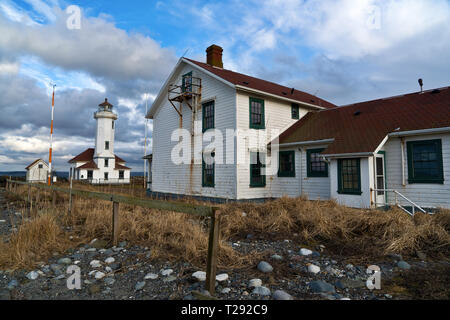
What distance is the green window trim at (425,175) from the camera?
9742mm

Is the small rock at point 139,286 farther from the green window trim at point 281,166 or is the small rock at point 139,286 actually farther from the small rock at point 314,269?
the green window trim at point 281,166

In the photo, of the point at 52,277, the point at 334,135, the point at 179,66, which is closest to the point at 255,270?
the point at 52,277

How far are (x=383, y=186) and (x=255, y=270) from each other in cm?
891

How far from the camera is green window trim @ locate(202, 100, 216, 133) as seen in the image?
1460cm

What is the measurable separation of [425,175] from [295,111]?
7556mm

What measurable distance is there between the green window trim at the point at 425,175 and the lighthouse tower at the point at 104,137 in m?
39.7

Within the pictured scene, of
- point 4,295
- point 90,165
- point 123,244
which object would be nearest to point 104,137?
point 90,165

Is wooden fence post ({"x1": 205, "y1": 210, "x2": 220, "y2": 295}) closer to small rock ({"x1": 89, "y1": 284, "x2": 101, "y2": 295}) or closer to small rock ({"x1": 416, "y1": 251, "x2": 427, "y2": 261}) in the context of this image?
small rock ({"x1": 89, "y1": 284, "x2": 101, "y2": 295})

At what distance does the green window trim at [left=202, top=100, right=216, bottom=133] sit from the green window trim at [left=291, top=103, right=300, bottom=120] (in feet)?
15.1

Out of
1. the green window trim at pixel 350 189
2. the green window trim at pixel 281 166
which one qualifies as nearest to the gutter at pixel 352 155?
the green window trim at pixel 350 189

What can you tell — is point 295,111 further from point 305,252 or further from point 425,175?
point 305,252

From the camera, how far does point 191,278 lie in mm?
3871

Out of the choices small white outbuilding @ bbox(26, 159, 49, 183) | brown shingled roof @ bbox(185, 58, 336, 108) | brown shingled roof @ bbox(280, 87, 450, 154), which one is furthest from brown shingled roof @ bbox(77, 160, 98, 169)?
brown shingled roof @ bbox(280, 87, 450, 154)
